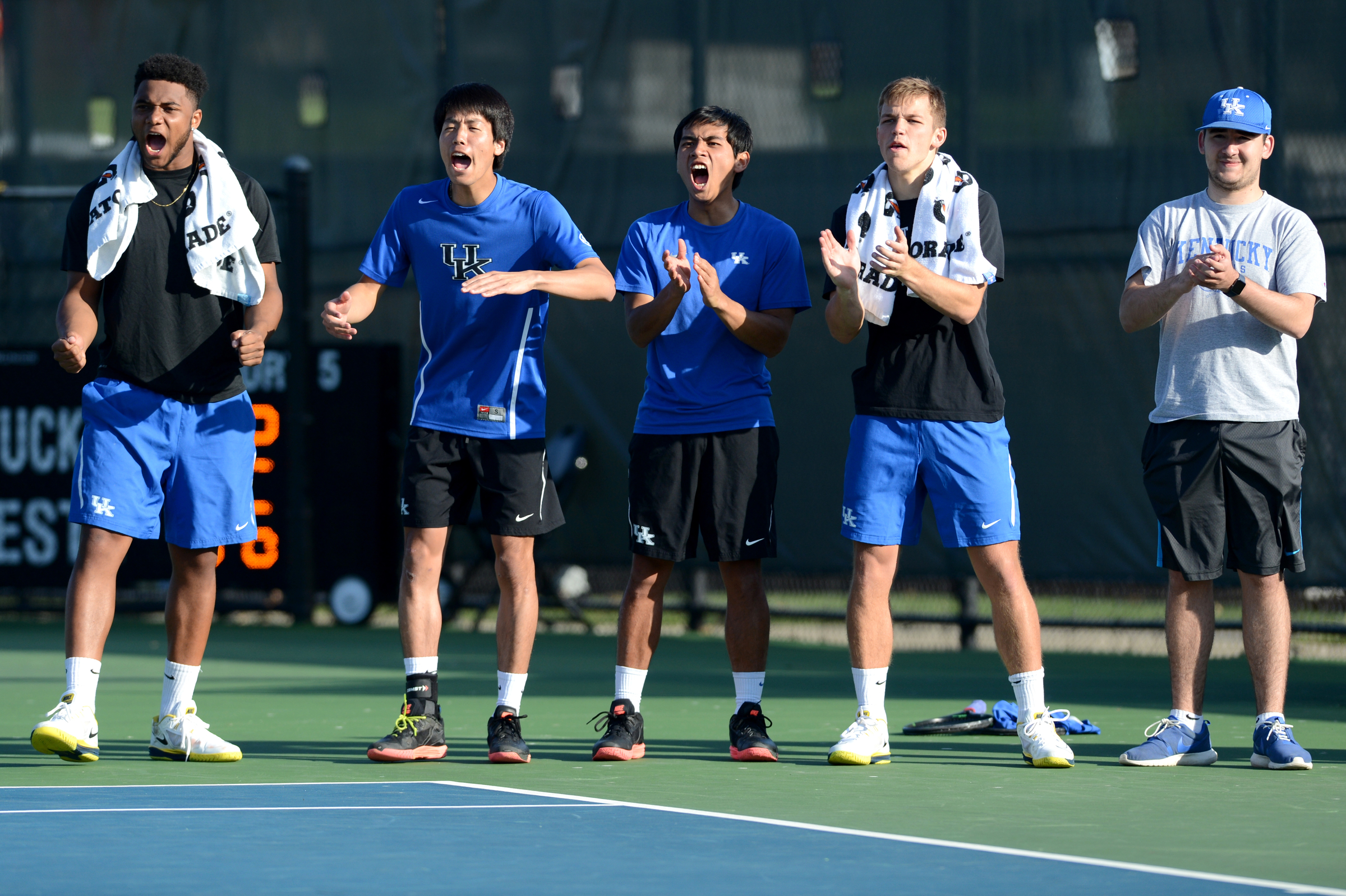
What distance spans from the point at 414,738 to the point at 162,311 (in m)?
1.47

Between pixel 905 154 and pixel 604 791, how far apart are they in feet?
6.73

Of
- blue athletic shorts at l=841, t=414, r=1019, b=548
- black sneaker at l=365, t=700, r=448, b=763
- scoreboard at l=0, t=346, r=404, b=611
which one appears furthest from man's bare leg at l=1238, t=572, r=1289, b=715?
scoreboard at l=0, t=346, r=404, b=611

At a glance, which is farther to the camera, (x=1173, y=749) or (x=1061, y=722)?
(x=1061, y=722)

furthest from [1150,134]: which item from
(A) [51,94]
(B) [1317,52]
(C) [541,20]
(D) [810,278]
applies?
(A) [51,94]

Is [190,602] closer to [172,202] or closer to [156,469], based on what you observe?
[156,469]

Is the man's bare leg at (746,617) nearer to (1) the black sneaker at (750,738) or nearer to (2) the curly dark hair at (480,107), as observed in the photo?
(1) the black sneaker at (750,738)

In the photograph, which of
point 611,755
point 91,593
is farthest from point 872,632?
point 91,593

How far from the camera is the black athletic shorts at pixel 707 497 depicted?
605 centimetres

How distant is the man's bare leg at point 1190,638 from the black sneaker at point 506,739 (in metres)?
1.94

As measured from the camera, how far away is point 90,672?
5797 millimetres

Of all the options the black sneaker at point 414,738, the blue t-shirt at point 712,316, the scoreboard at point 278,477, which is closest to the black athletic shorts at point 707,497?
the blue t-shirt at point 712,316

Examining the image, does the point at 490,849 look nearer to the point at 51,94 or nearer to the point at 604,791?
the point at 604,791

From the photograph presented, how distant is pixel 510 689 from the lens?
5.94m

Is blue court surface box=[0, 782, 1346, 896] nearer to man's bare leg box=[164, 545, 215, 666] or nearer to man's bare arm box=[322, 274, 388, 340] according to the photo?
man's bare leg box=[164, 545, 215, 666]
